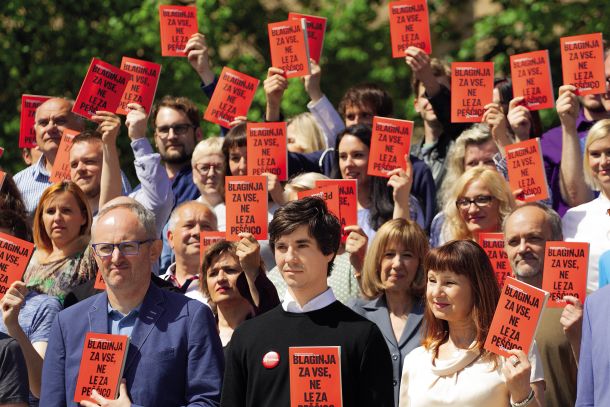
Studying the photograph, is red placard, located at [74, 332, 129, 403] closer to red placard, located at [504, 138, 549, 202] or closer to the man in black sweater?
the man in black sweater

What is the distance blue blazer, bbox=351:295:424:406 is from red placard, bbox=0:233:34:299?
6.42 feet

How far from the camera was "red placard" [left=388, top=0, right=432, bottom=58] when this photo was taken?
1061 centimetres

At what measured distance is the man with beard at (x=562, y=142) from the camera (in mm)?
9602

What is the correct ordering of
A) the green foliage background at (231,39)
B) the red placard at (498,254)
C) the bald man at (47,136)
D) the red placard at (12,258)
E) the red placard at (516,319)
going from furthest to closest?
1. the green foliage background at (231,39)
2. the bald man at (47,136)
3. the red placard at (498,254)
4. the red placard at (12,258)
5. the red placard at (516,319)

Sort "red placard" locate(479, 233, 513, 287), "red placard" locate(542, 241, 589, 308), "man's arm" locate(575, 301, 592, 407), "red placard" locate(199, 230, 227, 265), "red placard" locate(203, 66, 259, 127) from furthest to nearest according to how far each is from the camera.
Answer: "red placard" locate(203, 66, 259, 127) → "red placard" locate(199, 230, 227, 265) → "red placard" locate(479, 233, 513, 287) → "red placard" locate(542, 241, 589, 308) → "man's arm" locate(575, 301, 592, 407)

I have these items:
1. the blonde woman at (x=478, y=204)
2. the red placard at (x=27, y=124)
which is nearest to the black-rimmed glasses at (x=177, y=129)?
the red placard at (x=27, y=124)

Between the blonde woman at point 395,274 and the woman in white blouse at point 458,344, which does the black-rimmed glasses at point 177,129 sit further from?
the woman in white blouse at point 458,344

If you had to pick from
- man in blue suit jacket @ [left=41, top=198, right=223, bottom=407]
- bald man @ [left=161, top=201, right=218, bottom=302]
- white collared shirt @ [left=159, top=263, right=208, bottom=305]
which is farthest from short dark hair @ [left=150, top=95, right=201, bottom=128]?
man in blue suit jacket @ [left=41, top=198, right=223, bottom=407]

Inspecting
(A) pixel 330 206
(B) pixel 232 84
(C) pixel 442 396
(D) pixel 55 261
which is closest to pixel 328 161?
(B) pixel 232 84

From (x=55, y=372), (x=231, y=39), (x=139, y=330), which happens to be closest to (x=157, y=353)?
(x=139, y=330)

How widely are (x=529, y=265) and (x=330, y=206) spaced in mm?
1279

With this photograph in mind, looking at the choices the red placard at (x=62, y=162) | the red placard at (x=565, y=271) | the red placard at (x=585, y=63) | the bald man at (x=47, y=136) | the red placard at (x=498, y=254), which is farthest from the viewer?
the bald man at (x=47, y=136)

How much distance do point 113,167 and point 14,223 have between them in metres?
0.95

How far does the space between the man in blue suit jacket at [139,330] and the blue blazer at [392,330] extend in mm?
1348
